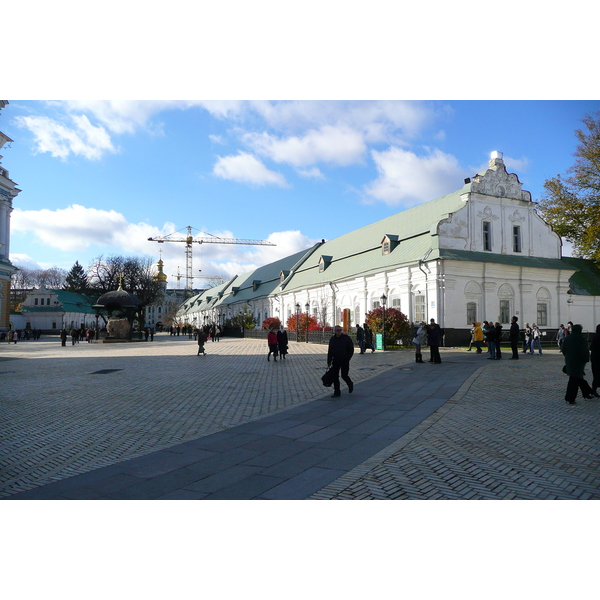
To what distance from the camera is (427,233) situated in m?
34.2

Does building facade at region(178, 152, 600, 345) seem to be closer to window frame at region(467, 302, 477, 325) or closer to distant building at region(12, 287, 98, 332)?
window frame at region(467, 302, 477, 325)

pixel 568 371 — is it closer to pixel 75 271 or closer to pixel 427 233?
pixel 427 233

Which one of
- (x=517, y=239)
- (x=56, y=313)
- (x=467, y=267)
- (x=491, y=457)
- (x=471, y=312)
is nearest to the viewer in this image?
(x=491, y=457)

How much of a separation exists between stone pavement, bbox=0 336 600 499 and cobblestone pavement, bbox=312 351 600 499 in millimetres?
21

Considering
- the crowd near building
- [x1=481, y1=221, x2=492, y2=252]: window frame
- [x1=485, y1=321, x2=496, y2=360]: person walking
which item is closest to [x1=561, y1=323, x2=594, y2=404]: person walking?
[x1=485, y1=321, x2=496, y2=360]: person walking

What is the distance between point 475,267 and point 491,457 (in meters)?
28.3

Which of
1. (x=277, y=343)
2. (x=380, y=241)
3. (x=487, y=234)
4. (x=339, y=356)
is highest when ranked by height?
(x=380, y=241)

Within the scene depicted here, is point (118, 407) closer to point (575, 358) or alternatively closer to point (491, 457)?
Answer: point (491, 457)

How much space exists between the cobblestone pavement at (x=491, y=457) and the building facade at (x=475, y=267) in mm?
22149

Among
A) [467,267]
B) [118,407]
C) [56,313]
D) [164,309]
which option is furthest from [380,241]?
[164,309]

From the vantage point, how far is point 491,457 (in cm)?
625

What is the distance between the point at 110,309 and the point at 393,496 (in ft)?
146

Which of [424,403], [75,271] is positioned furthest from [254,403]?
[75,271]

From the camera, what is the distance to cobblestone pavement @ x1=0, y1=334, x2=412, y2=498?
21.8 feet
